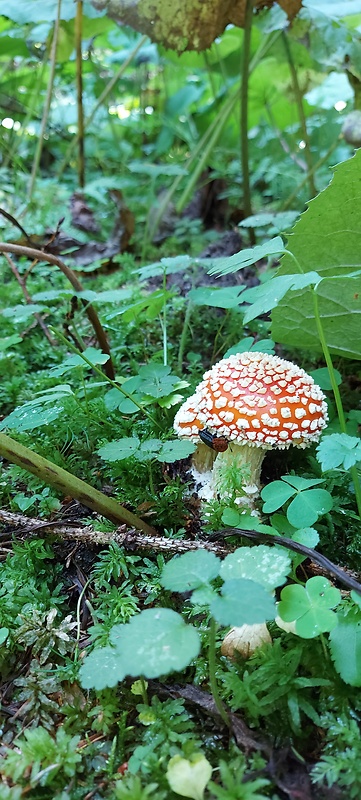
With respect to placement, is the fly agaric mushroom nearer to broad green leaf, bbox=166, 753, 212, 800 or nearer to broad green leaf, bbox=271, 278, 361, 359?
broad green leaf, bbox=271, 278, 361, 359

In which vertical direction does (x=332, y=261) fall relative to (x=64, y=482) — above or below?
above

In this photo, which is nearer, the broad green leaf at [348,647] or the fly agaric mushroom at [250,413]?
the broad green leaf at [348,647]

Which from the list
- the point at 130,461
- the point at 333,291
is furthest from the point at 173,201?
the point at 130,461

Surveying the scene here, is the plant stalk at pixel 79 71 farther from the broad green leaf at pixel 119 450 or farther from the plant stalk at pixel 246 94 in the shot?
the broad green leaf at pixel 119 450

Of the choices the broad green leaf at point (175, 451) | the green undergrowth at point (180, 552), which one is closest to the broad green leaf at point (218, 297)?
the green undergrowth at point (180, 552)

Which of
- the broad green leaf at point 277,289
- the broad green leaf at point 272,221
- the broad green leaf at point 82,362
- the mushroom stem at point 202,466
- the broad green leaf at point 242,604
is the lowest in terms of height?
the mushroom stem at point 202,466

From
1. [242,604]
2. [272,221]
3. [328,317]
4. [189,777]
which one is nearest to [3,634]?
[189,777]

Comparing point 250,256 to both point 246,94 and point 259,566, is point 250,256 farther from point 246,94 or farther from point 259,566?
point 246,94
